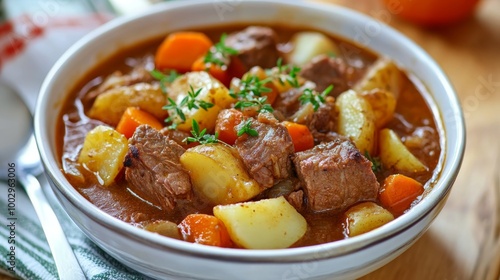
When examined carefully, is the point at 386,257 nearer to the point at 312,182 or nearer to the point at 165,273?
the point at 312,182

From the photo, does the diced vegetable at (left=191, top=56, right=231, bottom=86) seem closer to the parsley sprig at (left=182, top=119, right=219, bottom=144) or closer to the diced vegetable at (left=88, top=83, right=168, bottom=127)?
the diced vegetable at (left=88, top=83, right=168, bottom=127)

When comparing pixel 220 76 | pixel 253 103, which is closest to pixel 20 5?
pixel 220 76

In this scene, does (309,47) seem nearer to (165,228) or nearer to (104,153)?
(104,153)

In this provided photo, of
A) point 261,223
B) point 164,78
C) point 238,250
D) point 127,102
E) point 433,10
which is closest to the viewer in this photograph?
point 238,250

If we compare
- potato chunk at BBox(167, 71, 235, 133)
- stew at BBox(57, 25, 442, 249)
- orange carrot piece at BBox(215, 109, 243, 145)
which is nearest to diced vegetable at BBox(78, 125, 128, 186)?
stew at BBox(57, 25, 442, 249)

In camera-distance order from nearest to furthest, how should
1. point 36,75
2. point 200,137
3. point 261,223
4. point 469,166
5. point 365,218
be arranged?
point 261,223, point 365,218, point 200,137, point 469,166, point 36,75

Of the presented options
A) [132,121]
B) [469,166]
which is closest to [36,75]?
[132,121]

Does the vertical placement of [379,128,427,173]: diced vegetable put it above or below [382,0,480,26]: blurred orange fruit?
above

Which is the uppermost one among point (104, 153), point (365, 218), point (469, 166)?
point (104, 153)
